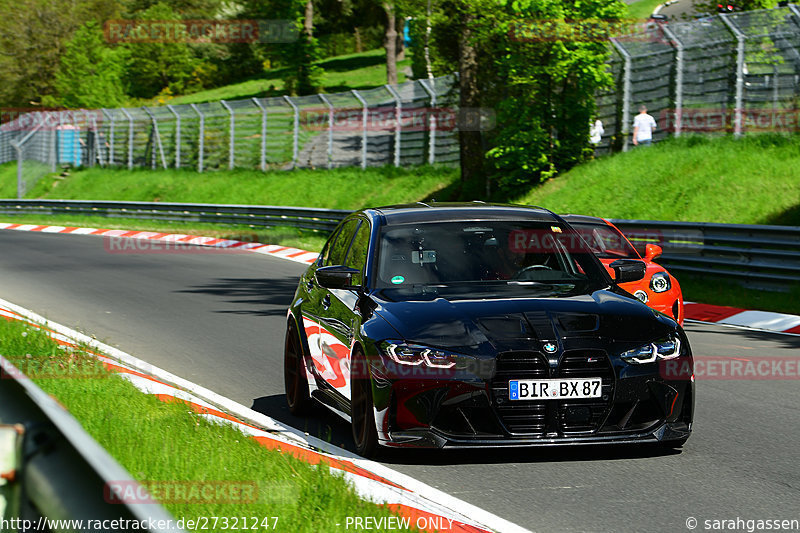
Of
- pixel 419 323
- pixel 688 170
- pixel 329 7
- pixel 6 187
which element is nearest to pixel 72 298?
pixel 419 323

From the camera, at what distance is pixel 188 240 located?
3241 cm

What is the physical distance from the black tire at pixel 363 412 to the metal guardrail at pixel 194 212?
20.4 meters

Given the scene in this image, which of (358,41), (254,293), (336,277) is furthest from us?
(358,41)

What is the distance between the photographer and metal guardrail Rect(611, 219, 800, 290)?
1641cm

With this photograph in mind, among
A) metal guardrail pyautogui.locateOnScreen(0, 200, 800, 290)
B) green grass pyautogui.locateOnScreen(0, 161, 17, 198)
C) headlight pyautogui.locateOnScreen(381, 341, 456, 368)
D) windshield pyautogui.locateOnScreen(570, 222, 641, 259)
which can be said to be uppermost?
headlight pyautogui.locateOnScreen(381, 341, 456, 368)

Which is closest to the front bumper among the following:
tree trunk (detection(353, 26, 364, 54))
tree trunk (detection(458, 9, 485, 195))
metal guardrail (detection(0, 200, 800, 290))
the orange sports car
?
the orange sports car

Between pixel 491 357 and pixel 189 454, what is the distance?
67.1 inches

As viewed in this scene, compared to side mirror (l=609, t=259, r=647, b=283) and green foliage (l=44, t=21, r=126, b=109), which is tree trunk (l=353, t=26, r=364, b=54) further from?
side mirror (l=609, t=259, r=647, b=283)

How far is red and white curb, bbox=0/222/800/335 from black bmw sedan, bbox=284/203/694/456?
7.42 m

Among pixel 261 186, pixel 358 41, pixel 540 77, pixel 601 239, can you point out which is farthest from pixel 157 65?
pixel 601 239

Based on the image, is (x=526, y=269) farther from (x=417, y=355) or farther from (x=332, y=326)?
(x=417, y=355)

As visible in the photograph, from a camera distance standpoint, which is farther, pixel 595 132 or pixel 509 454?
pixel 595 132

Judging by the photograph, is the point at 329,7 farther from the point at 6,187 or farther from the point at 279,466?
the point at 279,466

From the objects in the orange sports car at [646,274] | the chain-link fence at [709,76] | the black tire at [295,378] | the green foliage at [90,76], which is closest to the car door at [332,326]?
the black tire at [295,378]
